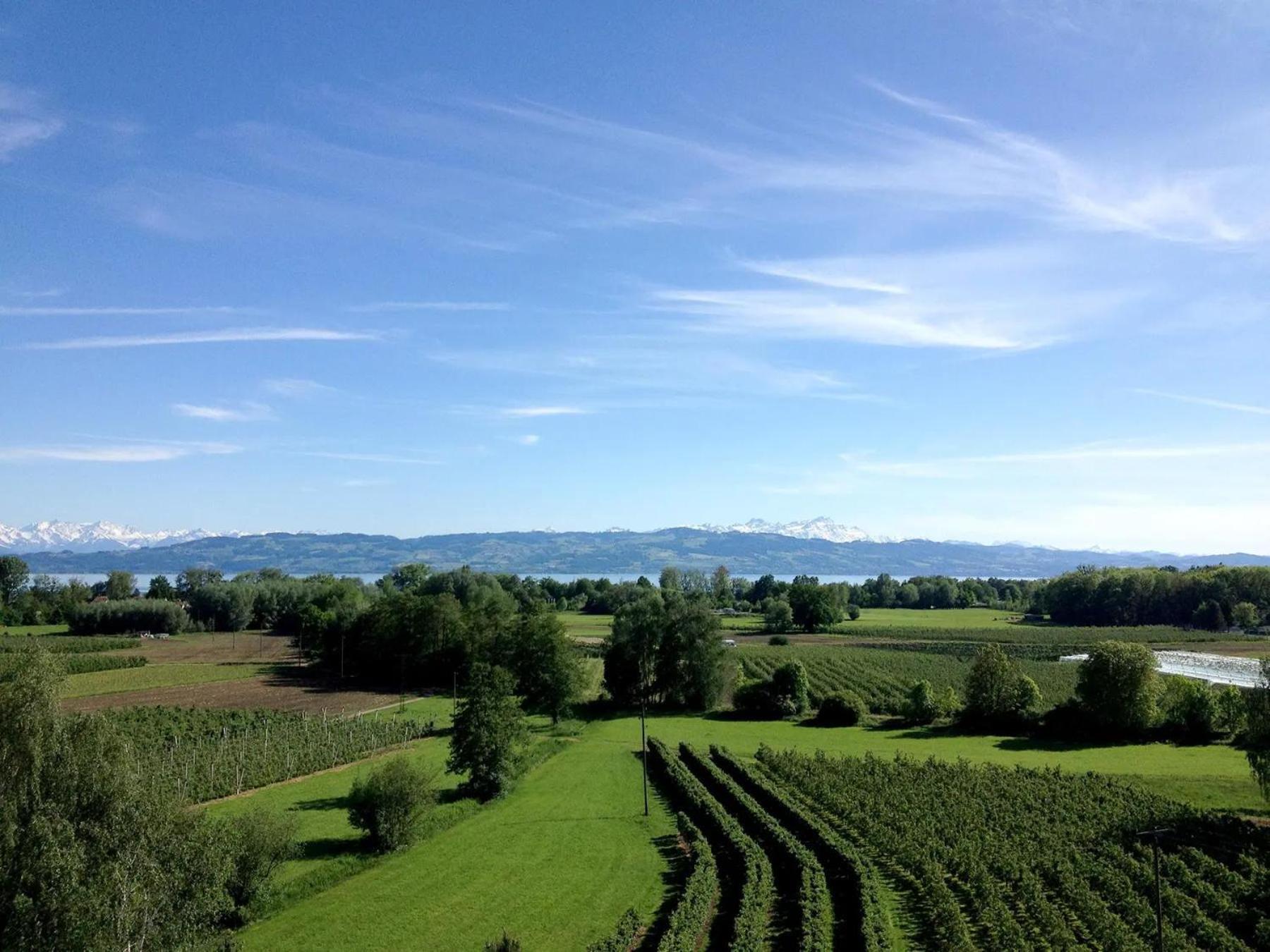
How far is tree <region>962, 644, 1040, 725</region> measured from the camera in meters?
62.3

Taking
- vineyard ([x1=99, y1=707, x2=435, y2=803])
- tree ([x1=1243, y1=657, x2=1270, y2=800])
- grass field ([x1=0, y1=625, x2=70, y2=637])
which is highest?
tree ([x1=1243, y1=657, x2=1270, y2=800])

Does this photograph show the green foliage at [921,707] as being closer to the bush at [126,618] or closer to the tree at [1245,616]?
the tree at [1245,616]

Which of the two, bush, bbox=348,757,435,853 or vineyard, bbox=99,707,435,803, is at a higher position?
bush, bbox=348,757,435,853

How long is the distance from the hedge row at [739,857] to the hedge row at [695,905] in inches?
37.9

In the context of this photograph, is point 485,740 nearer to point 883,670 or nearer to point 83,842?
point 83,842

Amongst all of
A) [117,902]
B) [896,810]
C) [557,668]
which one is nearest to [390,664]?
[557,668]

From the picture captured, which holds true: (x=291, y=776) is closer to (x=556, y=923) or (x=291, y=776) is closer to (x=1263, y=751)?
(x=556, y=923)

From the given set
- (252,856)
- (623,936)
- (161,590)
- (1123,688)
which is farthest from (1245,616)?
(161,590)

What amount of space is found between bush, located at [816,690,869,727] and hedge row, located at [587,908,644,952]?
1595 inches

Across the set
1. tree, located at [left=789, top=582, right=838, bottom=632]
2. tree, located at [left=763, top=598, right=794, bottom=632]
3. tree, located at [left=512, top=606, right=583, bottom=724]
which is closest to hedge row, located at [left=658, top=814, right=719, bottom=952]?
tree, located at [left=512, top=606, right=583, bottom=724]

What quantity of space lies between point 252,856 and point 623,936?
45.8ft

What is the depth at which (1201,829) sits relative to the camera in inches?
1336

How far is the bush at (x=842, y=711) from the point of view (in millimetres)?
65688

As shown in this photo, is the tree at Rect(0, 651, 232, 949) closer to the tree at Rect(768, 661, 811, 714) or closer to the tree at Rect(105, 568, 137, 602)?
the tree at Rect(768, 661, 811, 714)
